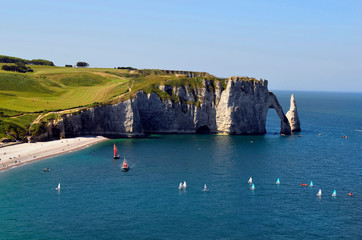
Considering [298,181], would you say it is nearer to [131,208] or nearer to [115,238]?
[131,208]

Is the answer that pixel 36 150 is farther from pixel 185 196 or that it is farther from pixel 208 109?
pixel 208 109

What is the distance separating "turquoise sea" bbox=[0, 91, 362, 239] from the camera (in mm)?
60375

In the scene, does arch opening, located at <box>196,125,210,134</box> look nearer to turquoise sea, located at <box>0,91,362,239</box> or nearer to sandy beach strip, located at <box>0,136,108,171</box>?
turquoise sea, located at <box>0,91,362,239</box>

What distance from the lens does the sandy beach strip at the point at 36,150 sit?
102 m

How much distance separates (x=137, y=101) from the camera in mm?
151000

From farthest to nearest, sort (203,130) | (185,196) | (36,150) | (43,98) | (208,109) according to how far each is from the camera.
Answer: (43,98), (203,130), (208,109), (36,150), (185,196)

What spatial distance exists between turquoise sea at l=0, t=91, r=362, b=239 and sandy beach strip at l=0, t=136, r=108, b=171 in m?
4.28

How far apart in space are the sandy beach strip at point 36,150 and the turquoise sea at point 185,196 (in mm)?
4283

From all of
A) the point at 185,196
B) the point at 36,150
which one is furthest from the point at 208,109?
the point at 185,196

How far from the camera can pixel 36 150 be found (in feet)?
371

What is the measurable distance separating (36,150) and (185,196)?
59.9 meters

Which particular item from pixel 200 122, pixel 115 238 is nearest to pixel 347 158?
pixel 200 122

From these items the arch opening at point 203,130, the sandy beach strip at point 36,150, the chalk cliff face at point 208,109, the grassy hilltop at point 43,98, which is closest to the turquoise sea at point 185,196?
the sandy beach strip at point 36,150

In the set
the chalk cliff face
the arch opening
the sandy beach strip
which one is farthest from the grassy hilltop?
the arch opening
